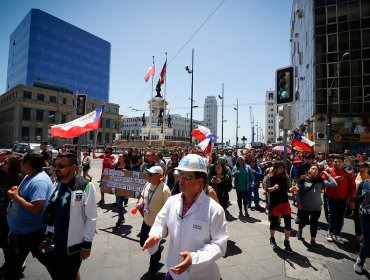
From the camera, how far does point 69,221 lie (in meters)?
2.78

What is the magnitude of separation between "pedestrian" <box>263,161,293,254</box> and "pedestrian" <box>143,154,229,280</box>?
3457 millimetres

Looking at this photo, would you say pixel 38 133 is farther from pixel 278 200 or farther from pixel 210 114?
pixel 210 114

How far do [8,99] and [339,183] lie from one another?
84.5m

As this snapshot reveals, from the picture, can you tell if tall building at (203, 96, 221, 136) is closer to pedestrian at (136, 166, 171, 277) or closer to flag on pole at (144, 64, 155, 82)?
flag on pole at (144, 64, 155, 82)

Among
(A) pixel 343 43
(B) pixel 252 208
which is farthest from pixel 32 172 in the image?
(A) pixel 343 43

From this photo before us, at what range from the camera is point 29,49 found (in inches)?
2808

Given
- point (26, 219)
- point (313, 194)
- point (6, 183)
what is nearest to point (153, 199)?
point (26, 219)

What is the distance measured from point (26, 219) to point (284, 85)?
8039mm

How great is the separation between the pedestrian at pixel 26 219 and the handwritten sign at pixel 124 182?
315cm

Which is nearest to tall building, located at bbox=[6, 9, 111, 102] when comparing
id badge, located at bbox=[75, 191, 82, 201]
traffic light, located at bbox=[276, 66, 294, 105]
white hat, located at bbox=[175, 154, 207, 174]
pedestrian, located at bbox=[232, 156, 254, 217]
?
traffic light, located at bbox=[276, 66, 294, 105]

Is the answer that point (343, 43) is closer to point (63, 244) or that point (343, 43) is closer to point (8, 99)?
point (63, 244)

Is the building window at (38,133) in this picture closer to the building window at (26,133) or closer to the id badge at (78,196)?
the building window at (26,133)

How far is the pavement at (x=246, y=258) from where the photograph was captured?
4.04 metres

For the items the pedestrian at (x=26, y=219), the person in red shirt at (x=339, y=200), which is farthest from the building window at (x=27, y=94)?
the person in red shirt at (x=339, y=200)
